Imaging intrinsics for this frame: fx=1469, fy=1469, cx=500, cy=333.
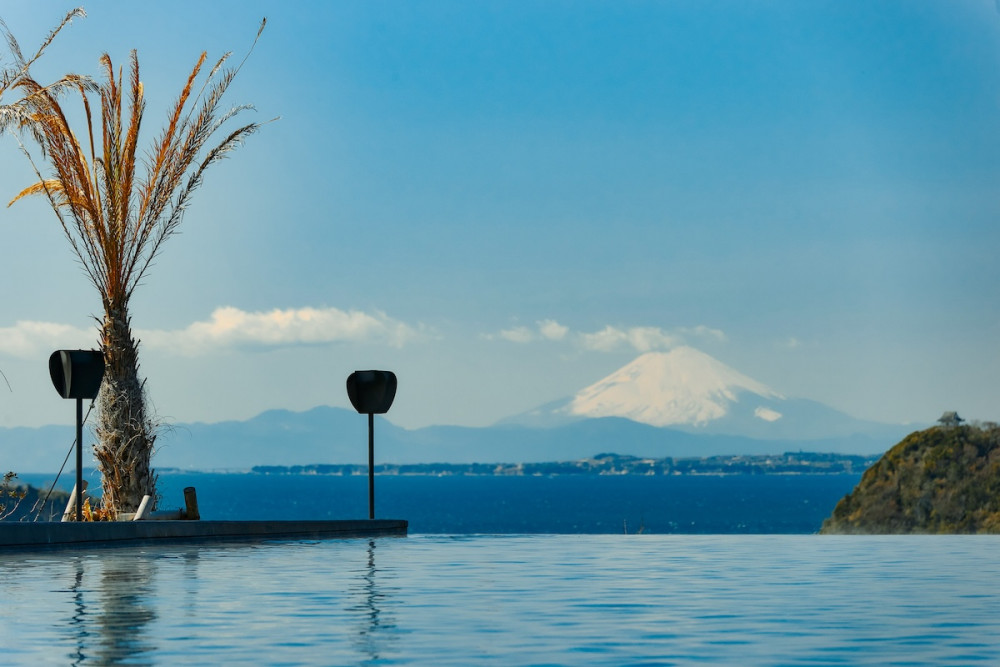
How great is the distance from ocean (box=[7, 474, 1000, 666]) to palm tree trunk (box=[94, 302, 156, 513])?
3396 millimetres

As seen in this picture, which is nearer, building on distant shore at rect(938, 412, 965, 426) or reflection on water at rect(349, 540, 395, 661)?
reflection on water at rect(349, 540, 395, 661)

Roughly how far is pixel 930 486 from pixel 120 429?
1610 inches

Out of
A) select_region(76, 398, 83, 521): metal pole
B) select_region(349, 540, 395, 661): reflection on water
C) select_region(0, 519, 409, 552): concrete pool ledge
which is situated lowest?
select_region(349, 540, 395, 661): reflection on water

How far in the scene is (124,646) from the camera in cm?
761

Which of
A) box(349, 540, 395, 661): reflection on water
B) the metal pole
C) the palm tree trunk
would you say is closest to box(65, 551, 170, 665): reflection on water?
box(349, 540, 395, 661): reflection on water

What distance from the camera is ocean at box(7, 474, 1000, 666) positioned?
7508 mm

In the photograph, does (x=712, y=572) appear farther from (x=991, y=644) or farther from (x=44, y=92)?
(x=44, y=92)

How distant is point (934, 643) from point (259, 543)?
998cm

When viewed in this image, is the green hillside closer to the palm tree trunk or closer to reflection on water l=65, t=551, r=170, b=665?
the palm tree trunk

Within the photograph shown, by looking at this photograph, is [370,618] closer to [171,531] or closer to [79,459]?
[171,531]

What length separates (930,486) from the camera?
5403cm

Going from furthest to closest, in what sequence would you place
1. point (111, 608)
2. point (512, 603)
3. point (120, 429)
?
1. point (120, 429)
2. point (512, 603)
3. point (111, 608)

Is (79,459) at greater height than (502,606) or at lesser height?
greater

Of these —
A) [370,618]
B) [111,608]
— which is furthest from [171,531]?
[370,618]
